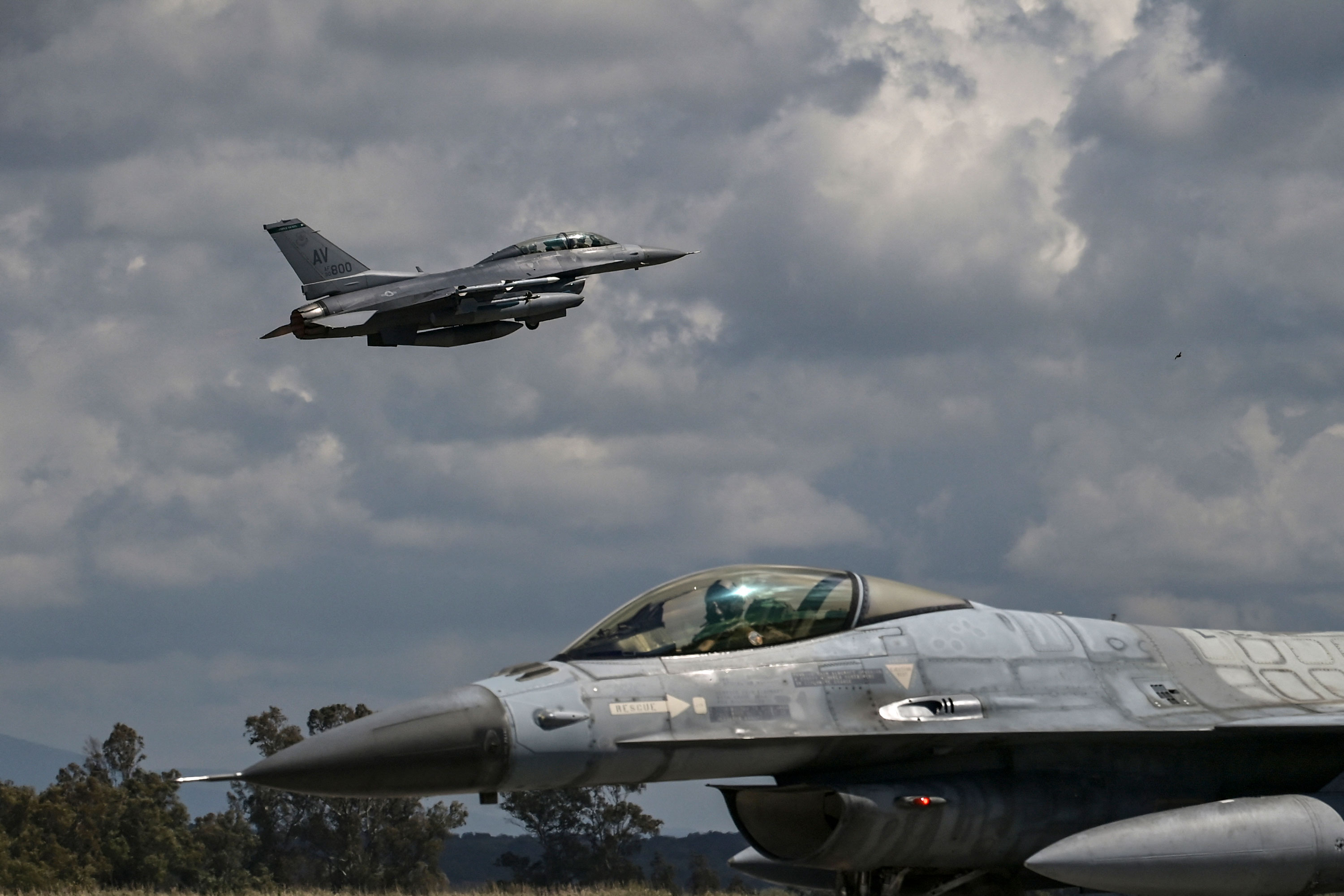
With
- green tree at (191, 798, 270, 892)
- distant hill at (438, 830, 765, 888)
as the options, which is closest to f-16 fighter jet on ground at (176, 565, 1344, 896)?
green tree at (191, 798, 270, 892)

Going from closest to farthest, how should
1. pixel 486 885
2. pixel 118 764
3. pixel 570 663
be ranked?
pixel 570 663, pixel 486 885, pixel 118 764

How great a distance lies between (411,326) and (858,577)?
38320 millimetres

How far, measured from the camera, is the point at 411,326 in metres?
49.7

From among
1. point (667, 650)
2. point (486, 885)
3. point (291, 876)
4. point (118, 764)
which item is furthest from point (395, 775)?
point (118, 764)

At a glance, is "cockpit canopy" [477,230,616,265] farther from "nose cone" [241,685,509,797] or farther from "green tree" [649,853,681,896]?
"nose cone" [241,685,509,797]

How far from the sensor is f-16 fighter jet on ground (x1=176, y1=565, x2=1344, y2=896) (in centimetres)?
1091

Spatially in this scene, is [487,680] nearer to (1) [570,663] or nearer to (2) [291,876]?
(1) [570,663]

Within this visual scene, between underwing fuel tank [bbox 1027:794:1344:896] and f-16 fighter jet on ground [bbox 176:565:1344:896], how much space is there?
16mm

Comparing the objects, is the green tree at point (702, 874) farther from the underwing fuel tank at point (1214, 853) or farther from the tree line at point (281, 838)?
the underwing fuel tank at point (1214, 853)

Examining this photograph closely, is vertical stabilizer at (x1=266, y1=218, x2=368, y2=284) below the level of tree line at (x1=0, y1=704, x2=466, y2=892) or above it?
above

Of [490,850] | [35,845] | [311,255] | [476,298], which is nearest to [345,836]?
[35,845]

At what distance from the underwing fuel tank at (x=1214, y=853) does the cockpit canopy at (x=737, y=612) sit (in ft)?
7.34

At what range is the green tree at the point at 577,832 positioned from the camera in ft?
127

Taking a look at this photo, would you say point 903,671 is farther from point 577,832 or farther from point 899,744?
point 577,832
